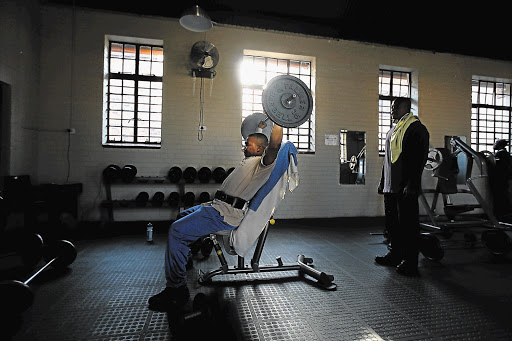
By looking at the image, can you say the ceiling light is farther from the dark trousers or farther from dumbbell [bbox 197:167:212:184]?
the dark trousers

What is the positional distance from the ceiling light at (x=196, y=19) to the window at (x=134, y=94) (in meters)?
1.32

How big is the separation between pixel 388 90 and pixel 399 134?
3.82 meters

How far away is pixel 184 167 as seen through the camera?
495 cm

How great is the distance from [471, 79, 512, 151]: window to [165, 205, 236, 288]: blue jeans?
7122 mm

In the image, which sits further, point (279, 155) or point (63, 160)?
point (63, 160)

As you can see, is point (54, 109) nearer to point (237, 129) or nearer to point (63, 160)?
point (63, 160)

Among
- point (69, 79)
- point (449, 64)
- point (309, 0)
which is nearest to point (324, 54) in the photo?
point (309, 0)

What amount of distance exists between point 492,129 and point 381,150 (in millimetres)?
3193

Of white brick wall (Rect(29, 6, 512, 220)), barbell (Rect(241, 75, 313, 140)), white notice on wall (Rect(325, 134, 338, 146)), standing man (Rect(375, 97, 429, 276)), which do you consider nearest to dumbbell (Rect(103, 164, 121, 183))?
white brick wall (Rect(29, 6, 512, 220))

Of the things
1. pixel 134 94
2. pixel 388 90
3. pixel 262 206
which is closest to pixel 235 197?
A: pixel 262 206

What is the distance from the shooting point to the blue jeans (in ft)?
6.29

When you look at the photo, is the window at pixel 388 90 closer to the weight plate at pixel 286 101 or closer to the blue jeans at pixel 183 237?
the weight plate at pixel 286 101

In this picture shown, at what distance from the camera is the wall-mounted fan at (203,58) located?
4677mm

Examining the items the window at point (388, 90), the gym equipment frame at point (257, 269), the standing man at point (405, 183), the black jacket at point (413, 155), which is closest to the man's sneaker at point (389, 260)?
the standing man at point (405, 183)
